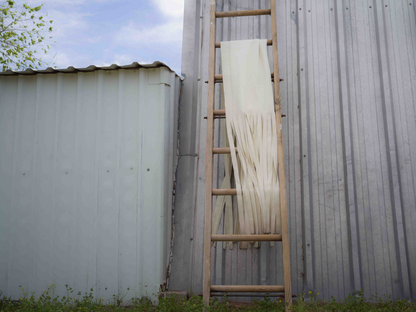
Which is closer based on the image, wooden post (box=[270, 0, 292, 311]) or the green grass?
wooden post (box=[270, 0, 292, 311])

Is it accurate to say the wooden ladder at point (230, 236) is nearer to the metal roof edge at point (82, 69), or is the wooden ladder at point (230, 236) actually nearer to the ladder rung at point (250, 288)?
the ladder rung at point (250, 288)

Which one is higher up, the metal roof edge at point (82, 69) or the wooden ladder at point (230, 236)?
the metal roof edge at point (82, 69)

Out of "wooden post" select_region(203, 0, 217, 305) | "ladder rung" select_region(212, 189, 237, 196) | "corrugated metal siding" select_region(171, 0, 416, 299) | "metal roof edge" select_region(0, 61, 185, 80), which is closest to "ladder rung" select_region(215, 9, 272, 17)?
"wooden post" select_region(203, 0, 217, 305)

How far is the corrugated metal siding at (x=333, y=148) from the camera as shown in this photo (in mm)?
2959

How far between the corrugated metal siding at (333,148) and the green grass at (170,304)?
0.17 m

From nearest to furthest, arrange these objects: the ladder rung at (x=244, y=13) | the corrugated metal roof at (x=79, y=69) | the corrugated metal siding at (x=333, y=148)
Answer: the corrugated metal siding at (x=333, y=148), the ladder rung at (x=244, y=13), the corrugated metal roof at (x=79, y=69)

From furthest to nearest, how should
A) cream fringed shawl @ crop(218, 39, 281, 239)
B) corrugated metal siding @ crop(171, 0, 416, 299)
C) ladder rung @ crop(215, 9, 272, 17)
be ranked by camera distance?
ladder rung @ crop(215, 9, 272, 17) < corrugated metal siding @ crop(171, 0, 416, 299) < cream fringed shawl @ crop(218, 39, 281, 239)

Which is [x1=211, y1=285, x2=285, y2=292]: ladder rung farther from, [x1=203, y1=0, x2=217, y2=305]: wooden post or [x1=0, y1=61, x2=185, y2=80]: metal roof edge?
[x1=0, y1=61, x2=185, y2=80]: metal roof edge

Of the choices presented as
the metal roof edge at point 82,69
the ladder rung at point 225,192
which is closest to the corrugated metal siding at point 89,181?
the metal roof edge at point 82,69

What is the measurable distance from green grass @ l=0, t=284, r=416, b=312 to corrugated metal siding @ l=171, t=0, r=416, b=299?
174mm

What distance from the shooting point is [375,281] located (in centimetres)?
290

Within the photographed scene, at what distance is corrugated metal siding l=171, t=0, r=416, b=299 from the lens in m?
2.96

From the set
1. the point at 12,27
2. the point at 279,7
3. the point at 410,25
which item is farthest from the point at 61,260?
the point at 12,27

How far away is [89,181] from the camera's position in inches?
125
